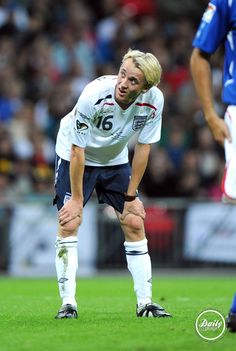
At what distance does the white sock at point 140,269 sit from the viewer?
818 cm

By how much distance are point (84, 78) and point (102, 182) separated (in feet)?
35.9

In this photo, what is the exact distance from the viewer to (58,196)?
8289mm

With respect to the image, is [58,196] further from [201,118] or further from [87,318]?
[201,118]

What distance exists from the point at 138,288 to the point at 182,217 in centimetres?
819

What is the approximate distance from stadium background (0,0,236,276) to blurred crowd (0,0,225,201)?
0.02 meters

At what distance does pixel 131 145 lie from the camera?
57.2 feet

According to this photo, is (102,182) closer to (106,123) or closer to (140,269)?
(106,123)

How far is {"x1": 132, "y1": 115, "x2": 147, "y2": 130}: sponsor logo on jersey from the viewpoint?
8062mm

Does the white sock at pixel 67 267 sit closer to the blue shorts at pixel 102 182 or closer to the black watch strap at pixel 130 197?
the blue shorts at pixel 102 182

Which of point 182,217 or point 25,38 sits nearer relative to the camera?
point 182,217

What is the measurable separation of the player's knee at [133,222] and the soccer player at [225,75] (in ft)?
5.66

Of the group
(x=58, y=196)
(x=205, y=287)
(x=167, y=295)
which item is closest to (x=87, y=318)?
(x=58, y=196)

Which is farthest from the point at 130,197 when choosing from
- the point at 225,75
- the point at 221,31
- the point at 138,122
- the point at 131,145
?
the point at 131,145

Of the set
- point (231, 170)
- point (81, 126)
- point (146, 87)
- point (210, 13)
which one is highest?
point (210, 13)
